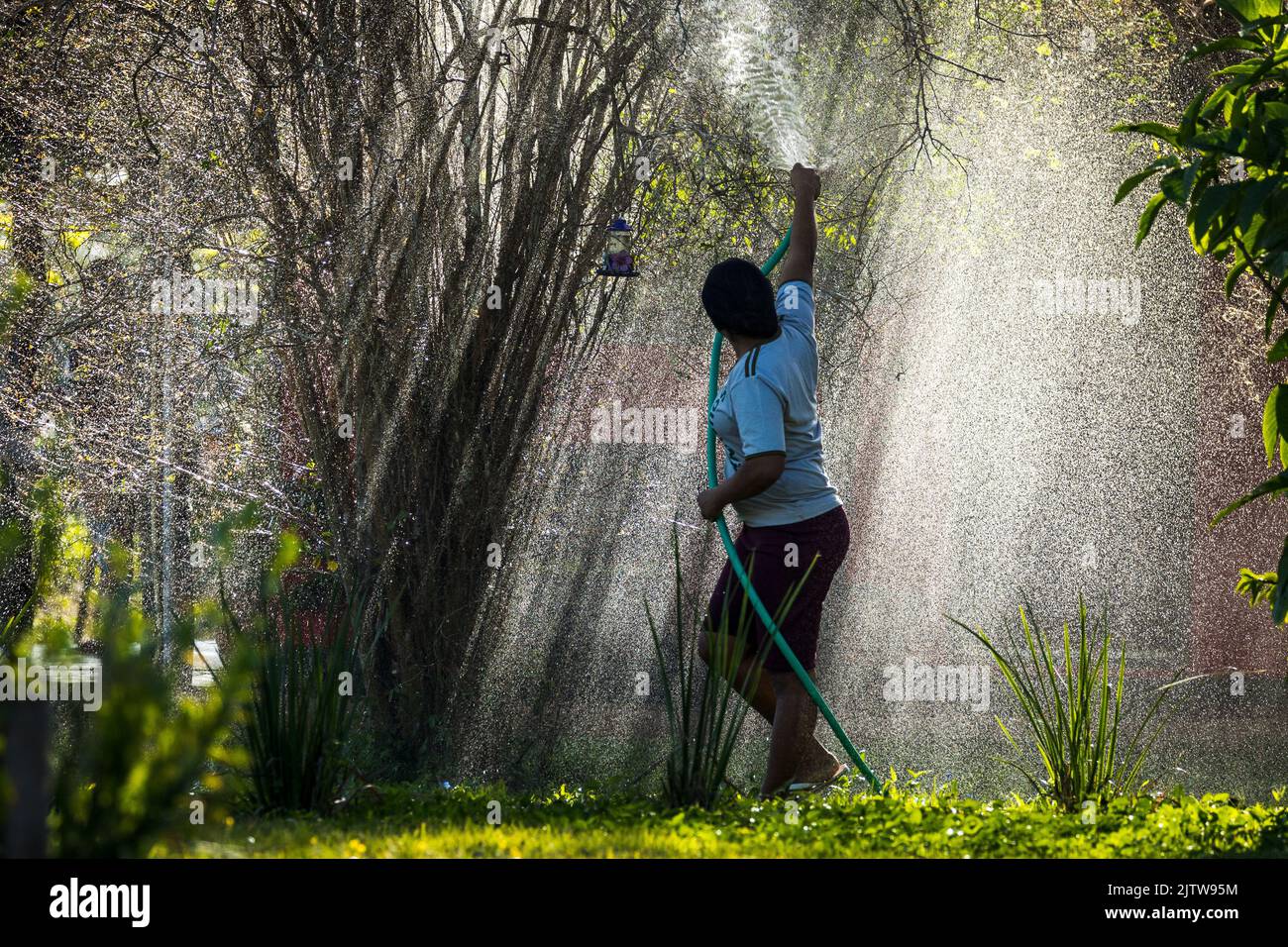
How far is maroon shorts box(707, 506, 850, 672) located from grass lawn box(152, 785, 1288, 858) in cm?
48

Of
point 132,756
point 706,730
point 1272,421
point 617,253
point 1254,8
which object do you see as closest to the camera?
point 132,756

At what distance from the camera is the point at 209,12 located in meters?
5.11

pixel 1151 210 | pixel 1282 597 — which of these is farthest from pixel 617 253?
pixel 1282 597

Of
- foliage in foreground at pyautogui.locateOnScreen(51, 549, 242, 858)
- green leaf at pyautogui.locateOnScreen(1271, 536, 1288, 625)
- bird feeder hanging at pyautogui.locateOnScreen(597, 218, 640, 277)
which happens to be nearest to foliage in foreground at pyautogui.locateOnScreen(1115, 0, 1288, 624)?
green leaf at pyautogui.locateOnScreen(1271, 536, 1288, 625)

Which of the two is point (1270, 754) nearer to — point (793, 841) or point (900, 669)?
point (900, 669)

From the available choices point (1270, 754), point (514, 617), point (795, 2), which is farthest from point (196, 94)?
point (1270, 754)

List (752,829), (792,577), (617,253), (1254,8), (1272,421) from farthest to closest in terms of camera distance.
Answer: (617,253)
(792,577)
(1272,421)
(1254,8)
(752,829)

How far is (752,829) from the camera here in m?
3.33

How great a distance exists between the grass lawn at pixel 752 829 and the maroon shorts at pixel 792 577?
1.57ft

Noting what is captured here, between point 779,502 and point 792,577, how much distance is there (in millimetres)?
233

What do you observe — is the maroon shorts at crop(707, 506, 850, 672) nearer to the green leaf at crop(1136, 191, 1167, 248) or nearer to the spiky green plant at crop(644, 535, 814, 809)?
the spiky green plant at crop(644, 535, 814, 809)

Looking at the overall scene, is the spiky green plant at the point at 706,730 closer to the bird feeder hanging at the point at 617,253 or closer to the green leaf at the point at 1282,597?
the green leaf at the point at 1282,597

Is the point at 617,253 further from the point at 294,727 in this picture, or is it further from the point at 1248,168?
the point at 294,727

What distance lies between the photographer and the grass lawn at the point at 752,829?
2939 mm
